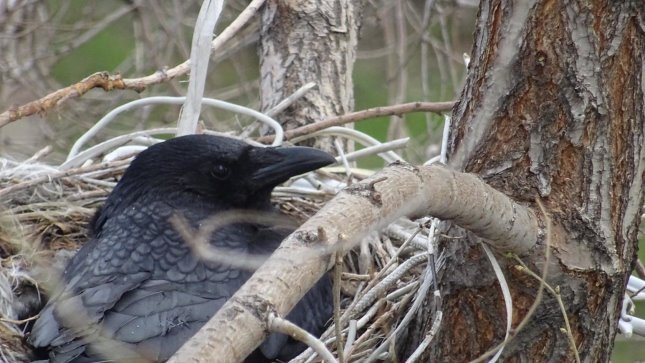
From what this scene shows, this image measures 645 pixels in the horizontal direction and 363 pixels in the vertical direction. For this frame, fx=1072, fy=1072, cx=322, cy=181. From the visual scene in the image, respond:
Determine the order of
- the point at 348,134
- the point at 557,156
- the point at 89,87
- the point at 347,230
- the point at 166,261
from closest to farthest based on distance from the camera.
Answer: the point at 347,230 → the point at 557,156 → the point at 89,87 → the point at 166,261 → the point at 348,134

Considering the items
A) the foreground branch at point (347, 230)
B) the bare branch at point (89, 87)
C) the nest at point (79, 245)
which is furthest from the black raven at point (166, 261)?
the foreground branch at point (347, 230)

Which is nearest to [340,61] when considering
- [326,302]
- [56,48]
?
[326,302]

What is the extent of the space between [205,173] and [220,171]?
6 cm

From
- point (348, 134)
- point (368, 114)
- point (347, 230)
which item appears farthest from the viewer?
point (348, 134)

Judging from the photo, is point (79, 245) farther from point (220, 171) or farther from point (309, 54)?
point (309, 54)

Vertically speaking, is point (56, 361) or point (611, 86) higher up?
point (611, 86)

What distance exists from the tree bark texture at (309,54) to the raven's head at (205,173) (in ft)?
2.67

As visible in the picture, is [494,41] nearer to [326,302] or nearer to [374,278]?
[374,278]

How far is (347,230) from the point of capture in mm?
2047

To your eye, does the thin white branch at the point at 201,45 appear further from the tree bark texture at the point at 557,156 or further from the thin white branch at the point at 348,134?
the tree bark texture at the point at 557,156

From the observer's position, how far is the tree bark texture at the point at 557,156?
106 inches

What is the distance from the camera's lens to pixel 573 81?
270cm

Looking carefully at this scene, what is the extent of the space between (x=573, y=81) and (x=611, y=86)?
97 mm

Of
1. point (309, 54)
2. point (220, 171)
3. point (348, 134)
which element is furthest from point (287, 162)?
point (309, 54)
